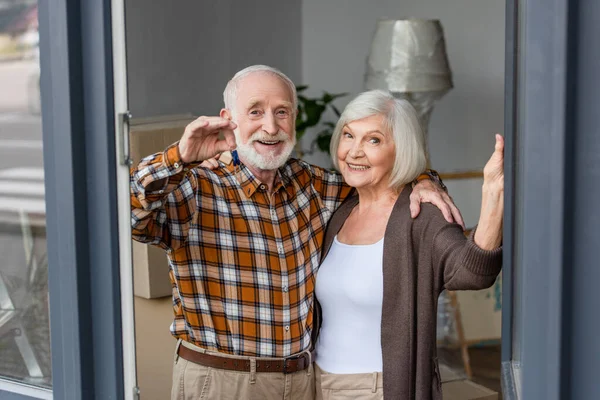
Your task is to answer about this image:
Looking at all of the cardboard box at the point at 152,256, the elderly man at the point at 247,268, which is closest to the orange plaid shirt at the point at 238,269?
the elderly man at the point at 247,268

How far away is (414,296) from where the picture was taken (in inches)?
87.2

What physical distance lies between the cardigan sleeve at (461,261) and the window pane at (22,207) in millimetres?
871

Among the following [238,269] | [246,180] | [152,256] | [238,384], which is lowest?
[238,384]

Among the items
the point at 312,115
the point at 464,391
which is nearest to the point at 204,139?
the point at 464,391

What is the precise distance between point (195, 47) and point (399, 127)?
2.13 m

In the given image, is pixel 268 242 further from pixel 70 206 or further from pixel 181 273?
pixel 70 206

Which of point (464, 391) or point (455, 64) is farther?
point (455, 64)

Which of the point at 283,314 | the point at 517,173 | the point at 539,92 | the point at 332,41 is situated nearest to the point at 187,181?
the point at 283,314

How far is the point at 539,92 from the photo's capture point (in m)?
1.37

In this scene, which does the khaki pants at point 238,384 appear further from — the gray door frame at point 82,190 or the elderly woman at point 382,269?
the gray door frame at point 82,190

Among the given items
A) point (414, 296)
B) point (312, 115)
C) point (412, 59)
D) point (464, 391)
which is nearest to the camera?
point (414, 296)

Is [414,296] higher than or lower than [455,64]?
lower

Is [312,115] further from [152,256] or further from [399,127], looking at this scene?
[399,127]

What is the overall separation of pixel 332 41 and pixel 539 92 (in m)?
4.04
